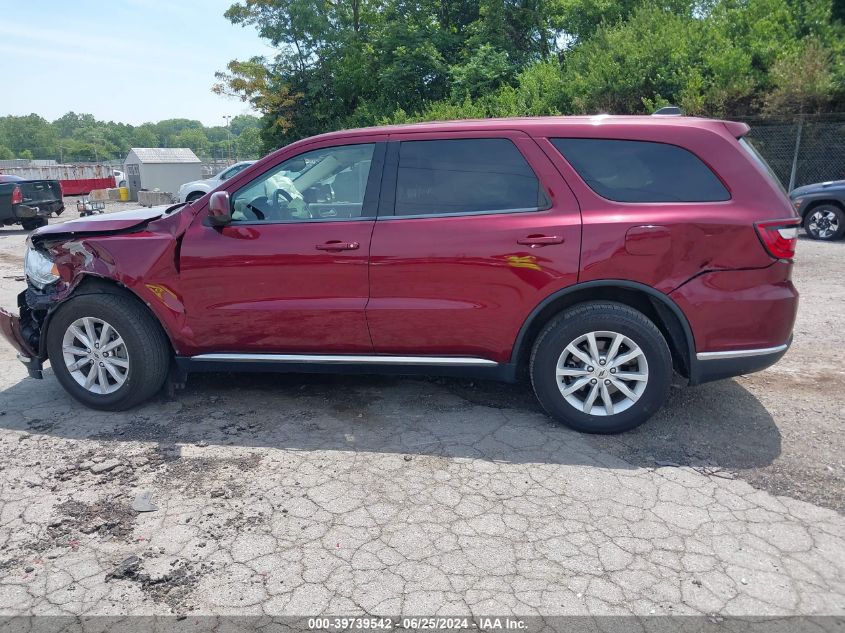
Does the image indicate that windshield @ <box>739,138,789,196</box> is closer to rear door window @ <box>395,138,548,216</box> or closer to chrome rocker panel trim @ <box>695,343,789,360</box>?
chrome rocker panel trim @ <box>695,343,789,360</box>

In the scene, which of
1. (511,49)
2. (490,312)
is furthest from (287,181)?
(511,49)

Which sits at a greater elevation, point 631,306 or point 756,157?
point 756,157

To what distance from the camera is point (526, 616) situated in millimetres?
2525

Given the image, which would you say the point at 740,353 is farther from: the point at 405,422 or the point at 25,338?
the point at 25,338

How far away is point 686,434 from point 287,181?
307 centimetres

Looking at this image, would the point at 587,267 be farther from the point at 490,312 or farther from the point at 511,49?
the point at 511,49

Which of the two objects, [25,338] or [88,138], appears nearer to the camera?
[25,338]

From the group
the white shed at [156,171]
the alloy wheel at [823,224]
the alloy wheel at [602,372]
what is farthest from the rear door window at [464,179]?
the white shed at [156,171]

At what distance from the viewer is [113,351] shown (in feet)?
14.8

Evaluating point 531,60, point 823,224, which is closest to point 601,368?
point 823,224

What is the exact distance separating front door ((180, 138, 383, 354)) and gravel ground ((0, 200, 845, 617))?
0.58 meters

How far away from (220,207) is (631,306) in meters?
2.71

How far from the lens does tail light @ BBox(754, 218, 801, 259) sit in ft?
12.3

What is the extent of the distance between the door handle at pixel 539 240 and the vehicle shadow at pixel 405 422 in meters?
1.19
